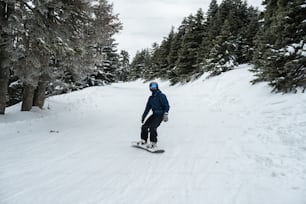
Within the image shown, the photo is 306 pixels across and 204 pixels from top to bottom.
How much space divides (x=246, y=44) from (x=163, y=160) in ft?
71.6

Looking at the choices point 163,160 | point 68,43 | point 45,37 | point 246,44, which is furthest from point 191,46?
point 163,160

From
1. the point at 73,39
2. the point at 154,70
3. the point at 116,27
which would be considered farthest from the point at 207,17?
the point at 73,39

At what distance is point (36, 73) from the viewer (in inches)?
356

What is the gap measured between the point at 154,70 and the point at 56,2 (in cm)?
3952

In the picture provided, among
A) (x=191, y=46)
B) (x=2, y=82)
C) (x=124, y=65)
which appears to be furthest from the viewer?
(x=124, y=65)

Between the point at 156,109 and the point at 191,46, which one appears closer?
the point at 156,109

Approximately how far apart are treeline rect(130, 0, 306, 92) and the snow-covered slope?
4.73 ft

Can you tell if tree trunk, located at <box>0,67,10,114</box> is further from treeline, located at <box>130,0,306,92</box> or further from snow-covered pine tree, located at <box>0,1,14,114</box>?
treeline, located at <box>130,0,306,92</box>

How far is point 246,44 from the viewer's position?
2419 cm

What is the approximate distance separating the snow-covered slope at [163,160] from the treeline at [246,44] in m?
1.44

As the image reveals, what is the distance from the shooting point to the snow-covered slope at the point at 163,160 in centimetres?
398

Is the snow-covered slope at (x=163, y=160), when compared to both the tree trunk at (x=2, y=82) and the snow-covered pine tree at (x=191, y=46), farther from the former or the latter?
the snow-covered pine tree at (x=191, y=46)

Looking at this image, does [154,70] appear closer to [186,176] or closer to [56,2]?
[56,2]

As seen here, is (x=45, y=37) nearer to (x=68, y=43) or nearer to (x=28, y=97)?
(x=68, y=43)
